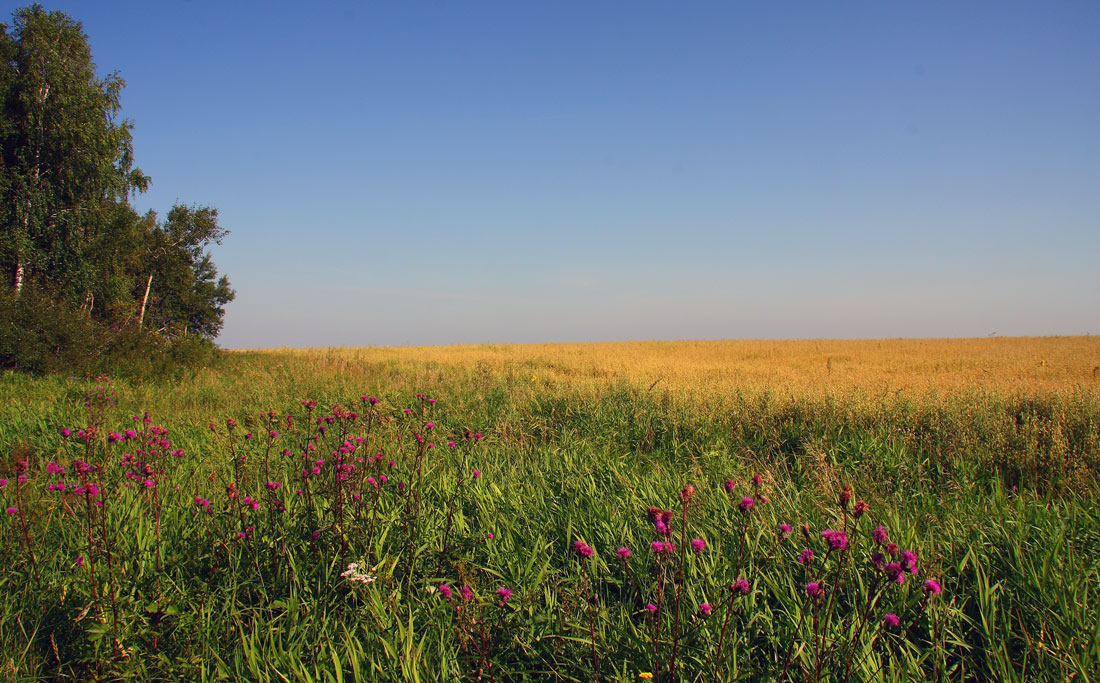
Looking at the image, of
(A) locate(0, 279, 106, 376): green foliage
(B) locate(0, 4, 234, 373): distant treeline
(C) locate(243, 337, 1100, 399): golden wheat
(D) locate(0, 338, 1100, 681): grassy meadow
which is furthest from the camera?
(B) locate(0, 4, 234, 373): distant treeline

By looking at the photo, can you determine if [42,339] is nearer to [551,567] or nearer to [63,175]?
[63,175]

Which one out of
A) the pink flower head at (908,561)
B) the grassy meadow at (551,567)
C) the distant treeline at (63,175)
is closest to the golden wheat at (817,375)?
the grassy meadow at (551,567)

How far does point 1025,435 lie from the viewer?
532 cm

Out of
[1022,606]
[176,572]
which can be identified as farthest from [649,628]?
[176,572]

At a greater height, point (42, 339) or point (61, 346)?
point (42, 339)

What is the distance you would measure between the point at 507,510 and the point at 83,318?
591 inches

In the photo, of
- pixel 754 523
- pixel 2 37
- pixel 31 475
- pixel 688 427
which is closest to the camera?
pixel 754 523

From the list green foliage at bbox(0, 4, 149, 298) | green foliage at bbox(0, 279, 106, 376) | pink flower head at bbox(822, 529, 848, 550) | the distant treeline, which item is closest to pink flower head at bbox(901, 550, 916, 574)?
pink flower head at bbox(822, 529, 848, 550)

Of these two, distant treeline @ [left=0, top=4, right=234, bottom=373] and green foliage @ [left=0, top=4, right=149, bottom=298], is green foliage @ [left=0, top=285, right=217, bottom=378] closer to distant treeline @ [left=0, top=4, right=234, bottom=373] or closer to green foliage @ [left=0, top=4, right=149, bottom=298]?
distant treeline @ [left=0, top=4, right=234, bottom=373]

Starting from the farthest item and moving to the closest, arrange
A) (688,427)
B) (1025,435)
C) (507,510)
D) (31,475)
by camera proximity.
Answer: (688,427), (1025,435), (31,475), (507,510)

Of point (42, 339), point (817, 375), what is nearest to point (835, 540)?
point (817, 375)

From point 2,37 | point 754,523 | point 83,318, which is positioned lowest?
point 754,523

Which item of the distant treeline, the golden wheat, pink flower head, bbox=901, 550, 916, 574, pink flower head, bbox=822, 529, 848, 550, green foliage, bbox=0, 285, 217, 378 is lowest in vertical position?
the golden wheat

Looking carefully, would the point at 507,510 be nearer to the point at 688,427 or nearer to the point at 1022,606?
the point at 1022,606
